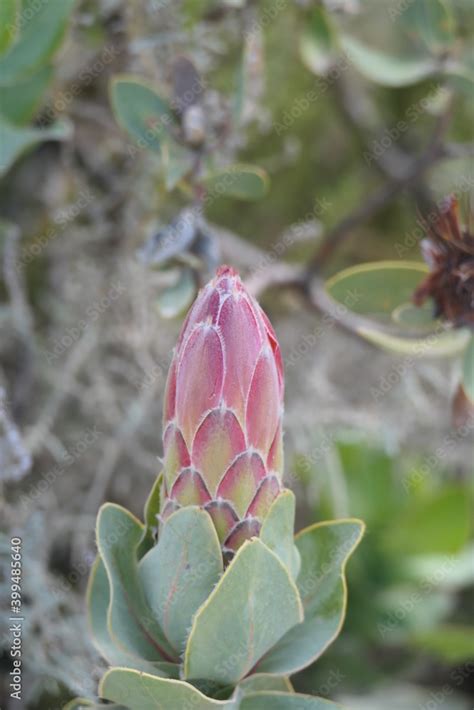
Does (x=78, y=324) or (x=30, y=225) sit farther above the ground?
(x=30, y=225)

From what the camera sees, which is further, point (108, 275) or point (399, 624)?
point (399, 624)

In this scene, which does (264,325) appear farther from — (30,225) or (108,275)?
(30,225)

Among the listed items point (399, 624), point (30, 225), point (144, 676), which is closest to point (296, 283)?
point (30, 225)

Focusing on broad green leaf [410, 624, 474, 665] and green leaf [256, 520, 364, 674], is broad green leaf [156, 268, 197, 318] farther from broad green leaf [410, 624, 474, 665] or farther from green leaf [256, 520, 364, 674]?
broad green leaf [410, 624, 474, 665]

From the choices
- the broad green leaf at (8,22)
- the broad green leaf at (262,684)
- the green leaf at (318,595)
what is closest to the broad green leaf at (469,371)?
the green leaf at (318,595)

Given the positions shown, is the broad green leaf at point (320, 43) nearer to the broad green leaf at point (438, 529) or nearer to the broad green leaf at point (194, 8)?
the broad green leaf at point (194, 8)

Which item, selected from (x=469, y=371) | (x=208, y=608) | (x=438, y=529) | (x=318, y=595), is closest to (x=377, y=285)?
(x=469, y=371)

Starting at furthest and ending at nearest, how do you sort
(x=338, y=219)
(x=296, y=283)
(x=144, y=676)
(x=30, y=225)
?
(x=338, y=219), (x=30, y=225), (x=296, y=283), (x=144, y=676)

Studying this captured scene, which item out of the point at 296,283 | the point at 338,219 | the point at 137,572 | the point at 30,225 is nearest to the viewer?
the point at 137,572
